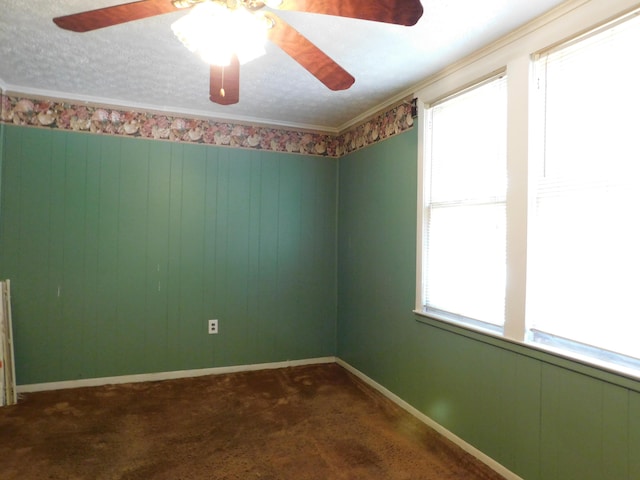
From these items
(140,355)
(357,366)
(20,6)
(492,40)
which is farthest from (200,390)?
(492,40)

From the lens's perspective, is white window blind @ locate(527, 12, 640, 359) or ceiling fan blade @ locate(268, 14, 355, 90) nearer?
ceiling fan blade @ locate(268, 14, 355, 90)

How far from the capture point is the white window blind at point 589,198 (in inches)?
64.1

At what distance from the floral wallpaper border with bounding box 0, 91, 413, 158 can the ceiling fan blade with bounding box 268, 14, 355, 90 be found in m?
1.43

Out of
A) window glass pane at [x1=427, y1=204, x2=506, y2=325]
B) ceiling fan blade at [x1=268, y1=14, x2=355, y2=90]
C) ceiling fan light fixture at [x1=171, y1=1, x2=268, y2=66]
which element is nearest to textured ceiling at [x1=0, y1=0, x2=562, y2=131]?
ceiling fan blade at [x1=268, y1=14, x2=355, y2=90]

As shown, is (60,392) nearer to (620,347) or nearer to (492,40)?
(620,347)

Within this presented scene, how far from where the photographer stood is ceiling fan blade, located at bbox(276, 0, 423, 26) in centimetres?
115

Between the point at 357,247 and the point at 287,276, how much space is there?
732 mm

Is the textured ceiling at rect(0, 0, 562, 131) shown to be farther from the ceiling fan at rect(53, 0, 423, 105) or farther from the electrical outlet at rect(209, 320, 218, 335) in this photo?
the electrical outlet at rect(209, 320, 218, 335)

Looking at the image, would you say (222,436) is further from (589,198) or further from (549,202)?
(589,198)

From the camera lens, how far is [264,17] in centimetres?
134

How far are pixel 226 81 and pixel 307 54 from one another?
13.8 inches

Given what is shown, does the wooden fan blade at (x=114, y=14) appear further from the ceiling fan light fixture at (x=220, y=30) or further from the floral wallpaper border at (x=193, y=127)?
the floral wallpaper border at (x=193, y=127)

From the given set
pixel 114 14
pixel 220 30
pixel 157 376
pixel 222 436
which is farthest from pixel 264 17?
pixel 157 376

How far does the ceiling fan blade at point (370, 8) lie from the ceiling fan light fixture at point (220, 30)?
12 cm
